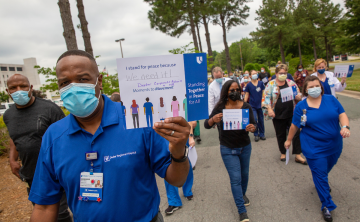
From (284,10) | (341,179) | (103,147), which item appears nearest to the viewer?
(103,147)

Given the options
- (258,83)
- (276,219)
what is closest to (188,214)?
(276,219)

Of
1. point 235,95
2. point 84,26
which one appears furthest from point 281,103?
point 84,26

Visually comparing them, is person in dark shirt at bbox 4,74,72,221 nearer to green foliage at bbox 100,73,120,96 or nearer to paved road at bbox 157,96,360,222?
paved road at bbox 157,96,360,222

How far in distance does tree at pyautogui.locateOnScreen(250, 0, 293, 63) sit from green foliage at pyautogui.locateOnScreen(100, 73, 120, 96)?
105ft

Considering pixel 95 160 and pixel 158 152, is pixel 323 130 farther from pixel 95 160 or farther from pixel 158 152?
pixel 95 160

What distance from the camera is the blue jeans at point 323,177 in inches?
122

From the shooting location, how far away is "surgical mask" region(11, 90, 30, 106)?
122 inches

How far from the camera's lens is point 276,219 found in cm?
326

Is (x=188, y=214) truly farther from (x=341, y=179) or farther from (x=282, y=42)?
(x=282, y=42)

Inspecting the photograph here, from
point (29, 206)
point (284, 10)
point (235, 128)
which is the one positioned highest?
point (284, 10)

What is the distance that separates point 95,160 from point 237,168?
236 cm

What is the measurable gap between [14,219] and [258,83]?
6.80 meters

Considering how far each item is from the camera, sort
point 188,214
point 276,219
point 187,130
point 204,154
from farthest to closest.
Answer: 1. point 204,154
2. point 188,214
3. point 276,219
4. point 187,130

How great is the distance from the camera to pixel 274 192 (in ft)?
13.1
